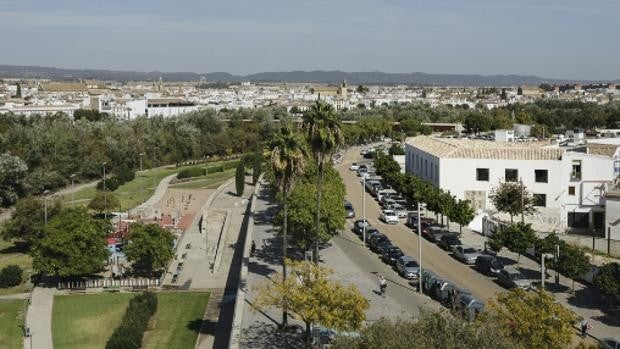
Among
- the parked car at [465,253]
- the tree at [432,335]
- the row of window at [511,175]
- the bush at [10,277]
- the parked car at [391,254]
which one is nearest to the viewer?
the tree at [432,335]

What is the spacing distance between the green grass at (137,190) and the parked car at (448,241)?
3507 centimetres

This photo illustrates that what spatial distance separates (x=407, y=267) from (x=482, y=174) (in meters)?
19.0

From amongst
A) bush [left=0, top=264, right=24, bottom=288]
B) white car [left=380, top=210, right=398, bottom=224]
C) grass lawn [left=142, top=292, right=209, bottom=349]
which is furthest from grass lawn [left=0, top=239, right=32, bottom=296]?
white car [left=380, top=210, right=398, bottom=224]

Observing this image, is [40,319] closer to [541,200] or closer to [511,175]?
[511,175]

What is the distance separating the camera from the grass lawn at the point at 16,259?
40594 mm

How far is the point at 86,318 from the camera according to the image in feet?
114

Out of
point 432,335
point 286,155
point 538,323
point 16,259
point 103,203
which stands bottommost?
point 16,259

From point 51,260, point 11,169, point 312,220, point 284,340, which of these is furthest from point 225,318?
point 11,169

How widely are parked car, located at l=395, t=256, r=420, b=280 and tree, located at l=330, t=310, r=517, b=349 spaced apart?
1679cm

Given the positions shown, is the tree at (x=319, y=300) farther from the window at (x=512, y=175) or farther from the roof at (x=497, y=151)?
the roof at (x=497, y=151)

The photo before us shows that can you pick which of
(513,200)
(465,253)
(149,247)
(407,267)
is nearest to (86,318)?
(149,247)

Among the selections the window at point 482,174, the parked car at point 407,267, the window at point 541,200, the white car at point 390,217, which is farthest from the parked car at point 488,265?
the window at point 482,174

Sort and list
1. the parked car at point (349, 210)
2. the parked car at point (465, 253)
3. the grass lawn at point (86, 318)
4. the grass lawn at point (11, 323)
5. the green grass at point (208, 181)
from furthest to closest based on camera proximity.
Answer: the green grass at point (208, 181), the parked car at point (349, 210), the parked car at point (465, 253), the grass lawn at point (86, 318), the grass lawn at point (11, 323)

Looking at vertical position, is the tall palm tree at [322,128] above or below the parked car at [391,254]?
above
